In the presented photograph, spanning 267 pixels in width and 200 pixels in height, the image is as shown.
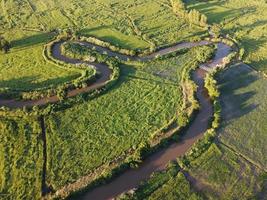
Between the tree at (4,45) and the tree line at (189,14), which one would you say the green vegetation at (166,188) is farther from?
the tree line at (189,14)

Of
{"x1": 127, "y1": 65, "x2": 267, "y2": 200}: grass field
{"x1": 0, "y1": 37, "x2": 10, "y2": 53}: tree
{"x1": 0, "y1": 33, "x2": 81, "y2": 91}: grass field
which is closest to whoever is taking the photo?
{"x1": 127, "y1": 65, "x2": 267, "y2": 200}: grass field

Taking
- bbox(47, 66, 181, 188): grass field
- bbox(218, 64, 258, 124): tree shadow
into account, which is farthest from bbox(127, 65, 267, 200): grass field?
bbox(47, 66, 181, 188): grass field

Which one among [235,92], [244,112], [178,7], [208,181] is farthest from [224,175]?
[178,7]

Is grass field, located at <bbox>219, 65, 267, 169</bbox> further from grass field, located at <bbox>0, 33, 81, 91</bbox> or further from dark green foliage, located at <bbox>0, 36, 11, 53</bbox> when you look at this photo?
dark green foliage, located at <bbox>0, 36, 11, 53</bbox>

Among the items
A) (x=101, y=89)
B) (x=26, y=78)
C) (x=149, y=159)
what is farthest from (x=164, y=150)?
(x=26, y=78)

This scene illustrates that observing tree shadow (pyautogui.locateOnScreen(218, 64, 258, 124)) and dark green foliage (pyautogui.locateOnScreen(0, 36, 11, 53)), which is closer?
tree shadow (pyautogui.locateOnScreen(218, 64, 258, 124))

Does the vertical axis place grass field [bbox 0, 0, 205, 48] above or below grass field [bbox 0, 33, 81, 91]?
above

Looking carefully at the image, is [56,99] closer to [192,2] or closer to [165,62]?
[165,62]
